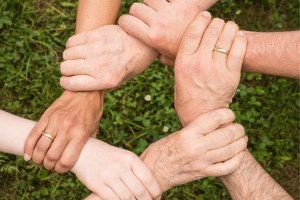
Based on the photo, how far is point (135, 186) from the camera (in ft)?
7.61

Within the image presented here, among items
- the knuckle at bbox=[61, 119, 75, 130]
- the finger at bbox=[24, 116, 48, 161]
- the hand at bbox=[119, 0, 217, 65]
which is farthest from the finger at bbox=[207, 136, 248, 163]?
the finger at bbox=[24, 116, 48, 161]

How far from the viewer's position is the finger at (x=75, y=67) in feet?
8.29

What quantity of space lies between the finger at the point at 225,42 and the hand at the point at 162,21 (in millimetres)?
201

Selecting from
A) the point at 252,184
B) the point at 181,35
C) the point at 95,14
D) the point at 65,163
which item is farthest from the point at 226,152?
the point at 95,14

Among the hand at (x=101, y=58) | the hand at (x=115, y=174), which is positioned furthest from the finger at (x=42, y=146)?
the hand at (x=101, y=58)

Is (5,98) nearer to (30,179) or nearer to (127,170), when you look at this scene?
(30,179)

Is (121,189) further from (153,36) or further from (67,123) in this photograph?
(153,36)

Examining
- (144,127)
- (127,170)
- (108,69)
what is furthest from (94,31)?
(144,127)

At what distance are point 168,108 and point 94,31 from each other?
999 millimetres

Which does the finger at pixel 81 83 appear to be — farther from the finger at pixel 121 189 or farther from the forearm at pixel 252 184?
the forearm at pixel 252 184

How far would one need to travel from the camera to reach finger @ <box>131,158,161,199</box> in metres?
2.35

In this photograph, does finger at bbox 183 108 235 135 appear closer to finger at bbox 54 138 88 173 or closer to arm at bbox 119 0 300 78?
arm at bbox 119 0 300 78

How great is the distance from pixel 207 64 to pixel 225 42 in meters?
0.14

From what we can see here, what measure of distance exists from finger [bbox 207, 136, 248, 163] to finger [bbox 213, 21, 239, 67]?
0.39m
